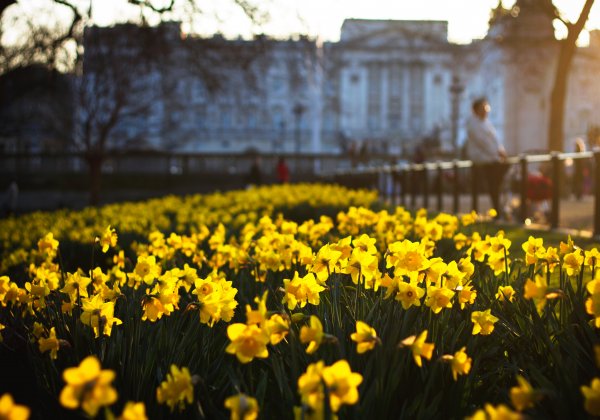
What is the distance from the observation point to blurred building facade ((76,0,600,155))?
18.3 metres

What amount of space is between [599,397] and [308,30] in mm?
14270

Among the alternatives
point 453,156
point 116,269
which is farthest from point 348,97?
point 116,269

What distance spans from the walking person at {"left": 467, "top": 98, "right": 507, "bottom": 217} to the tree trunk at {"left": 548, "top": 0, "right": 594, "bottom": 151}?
21.9ft

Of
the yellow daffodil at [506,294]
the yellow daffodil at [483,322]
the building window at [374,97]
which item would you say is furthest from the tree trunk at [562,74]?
the building window at [374,97]

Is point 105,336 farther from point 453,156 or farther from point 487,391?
point 453,156

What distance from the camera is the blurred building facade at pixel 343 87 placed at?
18.3 m

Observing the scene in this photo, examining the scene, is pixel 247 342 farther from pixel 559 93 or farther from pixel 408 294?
pixel 559 93

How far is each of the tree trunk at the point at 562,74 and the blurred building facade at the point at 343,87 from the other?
4.80ft

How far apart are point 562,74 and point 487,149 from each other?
7118 mm

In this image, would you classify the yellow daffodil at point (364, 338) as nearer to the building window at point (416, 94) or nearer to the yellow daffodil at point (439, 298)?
the yellow daffodil at point (439, 298)

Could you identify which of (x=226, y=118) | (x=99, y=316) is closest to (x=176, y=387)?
(x=99, y=316)

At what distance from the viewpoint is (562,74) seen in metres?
18.5

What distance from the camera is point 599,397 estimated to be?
1.80m

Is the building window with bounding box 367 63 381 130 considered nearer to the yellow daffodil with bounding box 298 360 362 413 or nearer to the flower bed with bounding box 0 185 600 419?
the flower bed with bounding box 0 185 600 419
